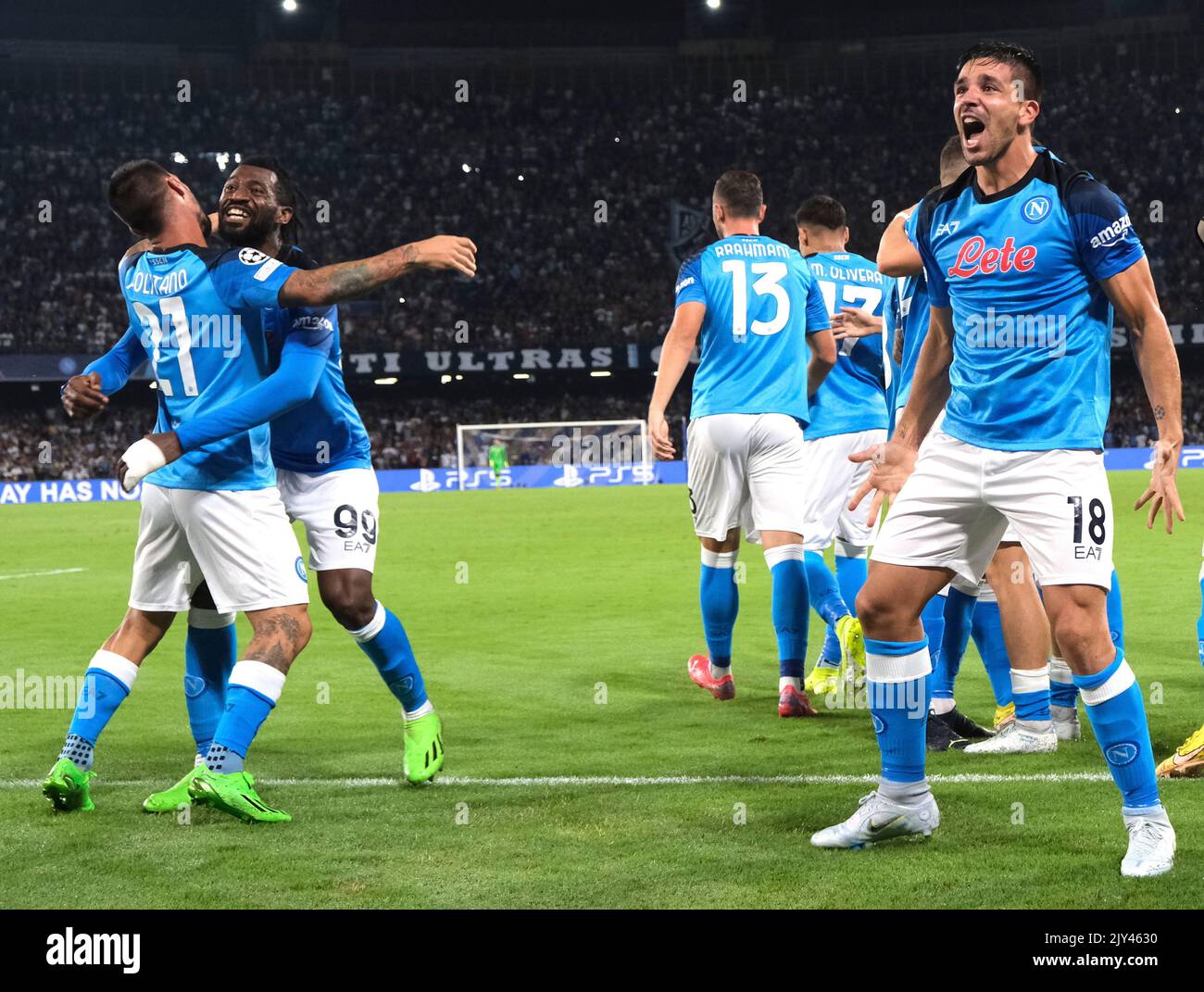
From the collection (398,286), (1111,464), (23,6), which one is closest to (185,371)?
(1111,464)

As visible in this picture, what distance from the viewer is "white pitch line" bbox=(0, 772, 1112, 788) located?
4703 mm

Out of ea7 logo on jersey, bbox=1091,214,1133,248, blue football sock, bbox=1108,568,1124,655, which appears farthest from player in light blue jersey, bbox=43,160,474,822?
blue football sock, bbox=1108,568,1124,655

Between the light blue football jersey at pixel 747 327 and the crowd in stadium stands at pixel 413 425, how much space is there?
31.0 metres

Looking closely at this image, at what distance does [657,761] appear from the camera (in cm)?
520

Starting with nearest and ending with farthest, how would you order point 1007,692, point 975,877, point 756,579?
point 975,877, point 1007,692, point 756,579

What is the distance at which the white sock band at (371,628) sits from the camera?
4.88m

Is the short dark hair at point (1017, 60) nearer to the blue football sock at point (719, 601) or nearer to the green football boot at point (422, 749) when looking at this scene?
the green football boot at point (422, 749)

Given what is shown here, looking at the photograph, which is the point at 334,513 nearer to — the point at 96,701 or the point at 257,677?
the point at 257,677

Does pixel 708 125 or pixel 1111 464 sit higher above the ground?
pixel 708 125

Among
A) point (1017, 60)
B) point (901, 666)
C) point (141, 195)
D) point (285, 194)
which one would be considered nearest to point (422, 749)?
point (901, 666)

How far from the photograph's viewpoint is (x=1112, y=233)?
11.7 feet

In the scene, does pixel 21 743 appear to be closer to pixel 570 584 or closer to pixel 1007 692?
pixel 1007 692
